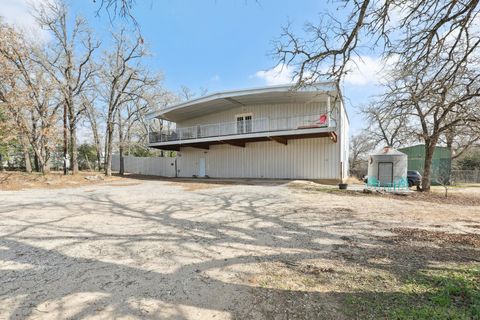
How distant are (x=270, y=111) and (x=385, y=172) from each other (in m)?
8.62

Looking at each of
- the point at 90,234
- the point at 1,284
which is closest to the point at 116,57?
the point at 90,234

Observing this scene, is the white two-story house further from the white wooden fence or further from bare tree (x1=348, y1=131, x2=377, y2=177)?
bare tree (x1=348, y1=131, x2=377, y2=177)

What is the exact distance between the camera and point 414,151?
22656 millimetres

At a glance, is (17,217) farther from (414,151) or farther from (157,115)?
(414,151)

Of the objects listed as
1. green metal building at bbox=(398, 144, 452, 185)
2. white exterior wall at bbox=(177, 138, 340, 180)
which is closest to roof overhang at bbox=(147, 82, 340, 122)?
white exterior wall at bbox=(177, 138, 340, 180)

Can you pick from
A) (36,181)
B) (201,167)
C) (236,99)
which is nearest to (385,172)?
(236,99)

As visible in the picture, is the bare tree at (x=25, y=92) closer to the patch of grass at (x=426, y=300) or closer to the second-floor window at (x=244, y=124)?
the second-floor window at (x=244, y=124)

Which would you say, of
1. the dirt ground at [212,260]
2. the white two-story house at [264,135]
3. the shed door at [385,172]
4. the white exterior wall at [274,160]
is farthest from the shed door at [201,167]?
the dirt ground at [212,260]

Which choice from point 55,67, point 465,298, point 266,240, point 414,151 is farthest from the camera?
point 414,151

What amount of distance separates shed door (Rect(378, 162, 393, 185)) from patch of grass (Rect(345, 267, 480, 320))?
1219cm

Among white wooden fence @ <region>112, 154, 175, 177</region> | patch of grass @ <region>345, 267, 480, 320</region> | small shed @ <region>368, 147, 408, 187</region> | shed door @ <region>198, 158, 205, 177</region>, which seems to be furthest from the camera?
white wooden fence @ <region>112, 154, 175, 177</region>

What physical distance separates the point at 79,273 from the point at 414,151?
91.5 feet

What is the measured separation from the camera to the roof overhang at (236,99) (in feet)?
47.8

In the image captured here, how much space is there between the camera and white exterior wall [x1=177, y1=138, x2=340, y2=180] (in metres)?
15.1
